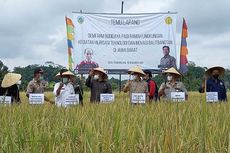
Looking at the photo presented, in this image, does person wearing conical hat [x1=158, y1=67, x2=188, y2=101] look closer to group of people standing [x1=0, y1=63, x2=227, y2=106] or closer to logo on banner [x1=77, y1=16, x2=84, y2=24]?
group of people standing [x1=0, y1=63, x2=227, y2=106]

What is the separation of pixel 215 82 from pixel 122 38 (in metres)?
7.19

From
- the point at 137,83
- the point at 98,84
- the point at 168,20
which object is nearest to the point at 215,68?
the point at 137,83

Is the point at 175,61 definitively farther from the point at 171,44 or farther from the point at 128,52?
the point at 128,52

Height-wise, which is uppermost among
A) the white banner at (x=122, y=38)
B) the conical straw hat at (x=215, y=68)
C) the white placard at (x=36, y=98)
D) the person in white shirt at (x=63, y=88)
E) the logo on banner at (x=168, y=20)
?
the logo on banner at (x=168, y=20)

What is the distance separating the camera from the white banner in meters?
13.2

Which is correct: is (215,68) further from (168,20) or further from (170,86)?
(168,20)

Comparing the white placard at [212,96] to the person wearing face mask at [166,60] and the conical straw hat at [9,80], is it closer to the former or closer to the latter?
the conical straw hat at [9,80]

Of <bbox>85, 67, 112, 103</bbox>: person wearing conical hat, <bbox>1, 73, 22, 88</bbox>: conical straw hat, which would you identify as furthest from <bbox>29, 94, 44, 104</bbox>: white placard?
<bbox>85, 67, 112, 103</bbox>: person wearing conical hat

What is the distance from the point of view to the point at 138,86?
6660 millimetres

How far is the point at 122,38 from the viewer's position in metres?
13.4

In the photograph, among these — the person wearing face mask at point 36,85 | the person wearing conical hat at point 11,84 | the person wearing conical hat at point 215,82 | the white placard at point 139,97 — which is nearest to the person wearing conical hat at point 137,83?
the white placard at point 139,97

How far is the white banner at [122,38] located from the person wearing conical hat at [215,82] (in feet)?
21.8

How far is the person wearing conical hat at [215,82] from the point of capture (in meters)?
6.42

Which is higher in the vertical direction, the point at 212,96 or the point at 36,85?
the point at 36,85
